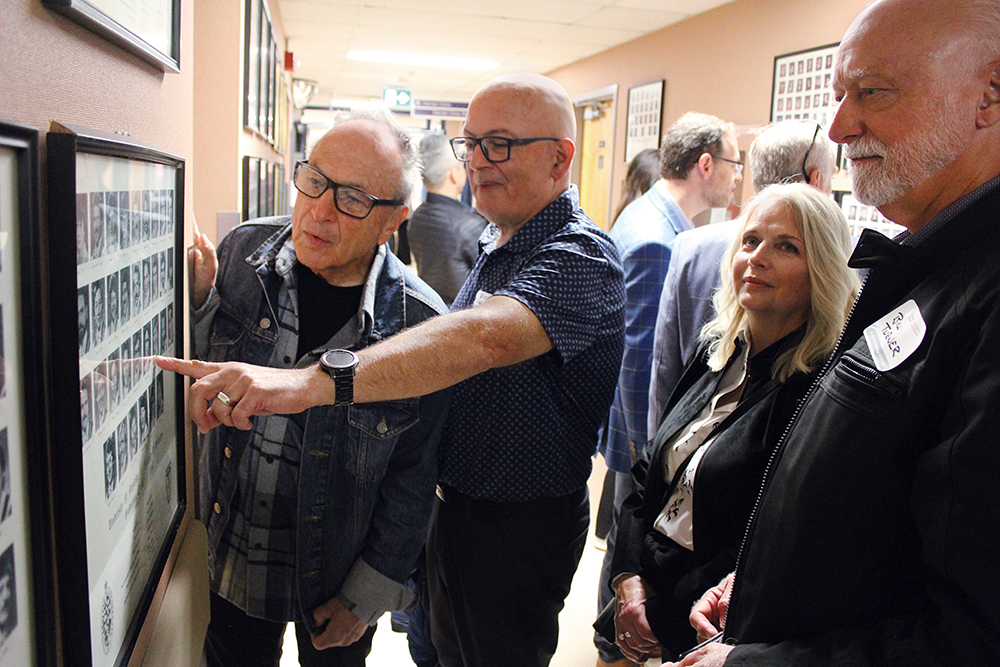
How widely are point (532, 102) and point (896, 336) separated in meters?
1.01

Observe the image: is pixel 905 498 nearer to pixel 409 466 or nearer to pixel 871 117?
pixel 871 117

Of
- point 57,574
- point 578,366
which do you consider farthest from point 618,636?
point 57,574

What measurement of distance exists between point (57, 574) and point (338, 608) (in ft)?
2.78

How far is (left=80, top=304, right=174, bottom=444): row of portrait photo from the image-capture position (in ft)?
2.22

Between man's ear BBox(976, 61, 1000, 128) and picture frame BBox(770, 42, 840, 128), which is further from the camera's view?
picture frame BBox(770, 42, 840, 128)

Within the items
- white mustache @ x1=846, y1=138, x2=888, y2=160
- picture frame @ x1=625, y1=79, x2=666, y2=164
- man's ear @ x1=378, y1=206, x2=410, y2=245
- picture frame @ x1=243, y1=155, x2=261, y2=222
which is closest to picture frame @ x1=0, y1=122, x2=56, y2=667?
man's ear @ x1=378, y1=206, x2=410, y2=245

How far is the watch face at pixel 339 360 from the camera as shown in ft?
3.54

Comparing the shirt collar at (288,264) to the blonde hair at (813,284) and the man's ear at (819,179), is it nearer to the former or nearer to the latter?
the blonde hair at (813,284)

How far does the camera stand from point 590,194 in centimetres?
866

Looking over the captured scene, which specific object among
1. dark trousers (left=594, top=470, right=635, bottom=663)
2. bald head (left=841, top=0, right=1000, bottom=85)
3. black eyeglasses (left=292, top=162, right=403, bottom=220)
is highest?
bald head (left=841, top=0, right=1000, bottom=85)

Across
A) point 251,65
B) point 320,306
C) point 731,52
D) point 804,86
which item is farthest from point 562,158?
point 731,52

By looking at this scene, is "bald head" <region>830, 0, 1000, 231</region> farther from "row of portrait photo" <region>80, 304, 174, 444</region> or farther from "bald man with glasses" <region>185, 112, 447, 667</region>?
"row of portrait photo" <region>80, 304, 174, 444</region>

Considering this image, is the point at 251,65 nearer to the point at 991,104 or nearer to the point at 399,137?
the point at 399,137

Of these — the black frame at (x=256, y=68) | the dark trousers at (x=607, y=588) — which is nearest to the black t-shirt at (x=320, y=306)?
the dark trousers at (x=607, y=588)
